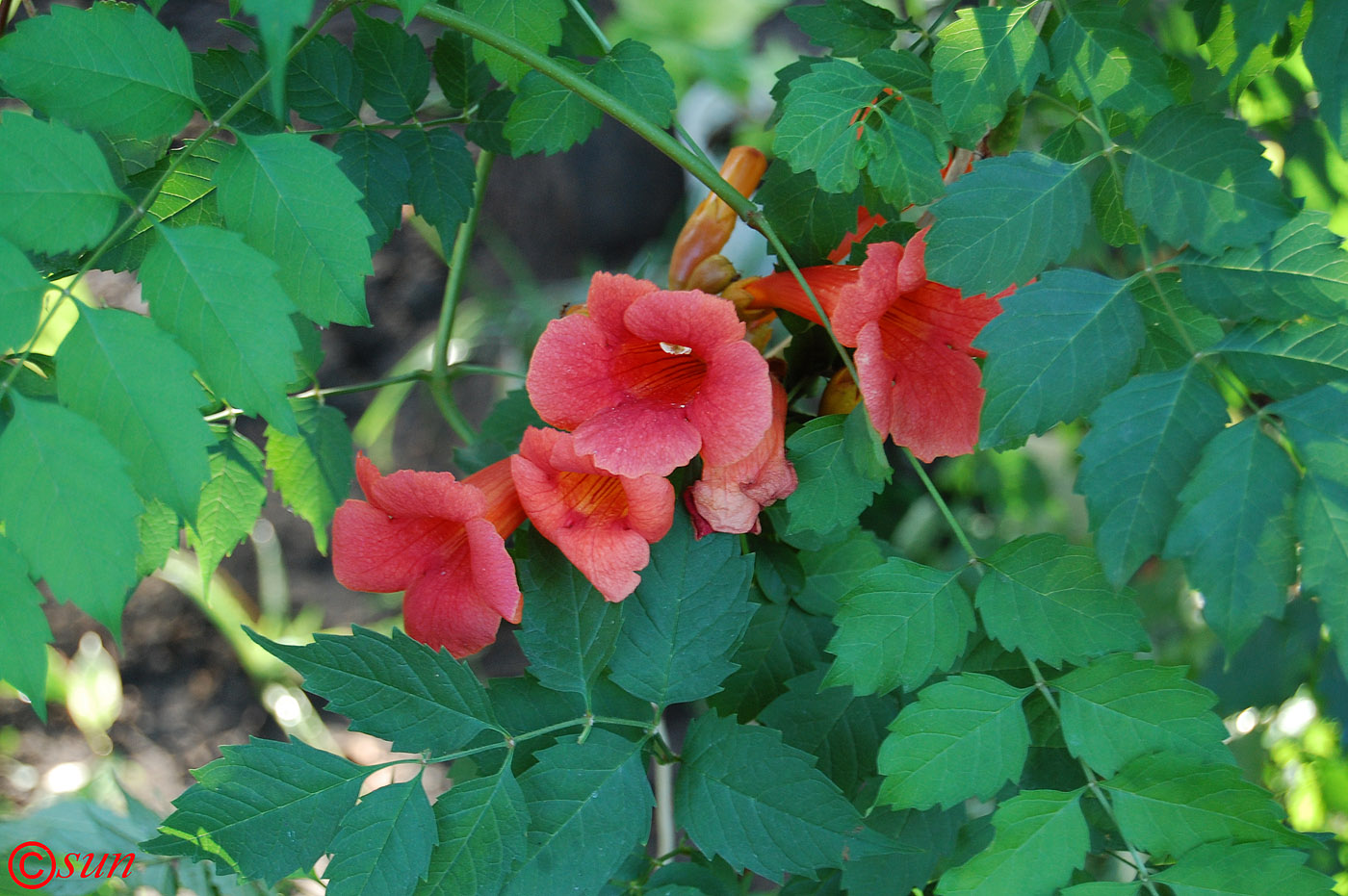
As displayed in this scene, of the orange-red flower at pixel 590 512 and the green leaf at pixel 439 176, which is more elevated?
the green leaf at pixel 439 176

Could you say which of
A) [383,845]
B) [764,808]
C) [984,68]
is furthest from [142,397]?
[984,68]

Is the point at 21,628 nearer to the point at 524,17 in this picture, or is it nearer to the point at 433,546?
the point at 433,546

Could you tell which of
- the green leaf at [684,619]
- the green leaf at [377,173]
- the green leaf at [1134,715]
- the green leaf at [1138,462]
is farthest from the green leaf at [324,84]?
the green leaf at [1134,715]

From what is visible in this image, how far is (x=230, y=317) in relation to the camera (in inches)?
28.2

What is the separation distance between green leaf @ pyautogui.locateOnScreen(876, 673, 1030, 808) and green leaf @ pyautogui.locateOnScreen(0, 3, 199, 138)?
854 millimetres

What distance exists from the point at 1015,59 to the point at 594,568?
0.61 m

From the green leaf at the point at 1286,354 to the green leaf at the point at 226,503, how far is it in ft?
3.50

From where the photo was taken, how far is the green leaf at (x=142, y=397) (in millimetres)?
683

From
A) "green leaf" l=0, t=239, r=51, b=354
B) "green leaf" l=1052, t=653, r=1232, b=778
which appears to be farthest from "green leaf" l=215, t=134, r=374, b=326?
"green leaf" l=1052, t=653, r=1232, b=778

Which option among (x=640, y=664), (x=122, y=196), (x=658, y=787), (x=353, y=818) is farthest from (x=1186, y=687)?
(x=122, y=196)

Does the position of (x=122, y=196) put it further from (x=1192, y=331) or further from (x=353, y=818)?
(x=1192, y=331)

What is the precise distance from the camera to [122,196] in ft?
2.50

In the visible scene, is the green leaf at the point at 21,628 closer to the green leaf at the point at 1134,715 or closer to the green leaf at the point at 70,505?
the green leaf at the point at 70,505

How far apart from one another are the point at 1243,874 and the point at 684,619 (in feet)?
1.67
